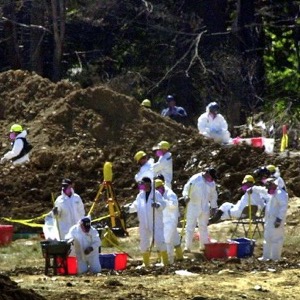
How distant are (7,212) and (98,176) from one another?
9.23 ft

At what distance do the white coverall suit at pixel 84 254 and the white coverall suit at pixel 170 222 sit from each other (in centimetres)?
319

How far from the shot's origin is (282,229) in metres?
25.2

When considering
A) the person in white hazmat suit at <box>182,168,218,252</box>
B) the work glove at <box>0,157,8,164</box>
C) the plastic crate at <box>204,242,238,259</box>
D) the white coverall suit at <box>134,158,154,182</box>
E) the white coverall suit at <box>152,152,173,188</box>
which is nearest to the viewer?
the plastic crate at <box>204,242,238,259</box>

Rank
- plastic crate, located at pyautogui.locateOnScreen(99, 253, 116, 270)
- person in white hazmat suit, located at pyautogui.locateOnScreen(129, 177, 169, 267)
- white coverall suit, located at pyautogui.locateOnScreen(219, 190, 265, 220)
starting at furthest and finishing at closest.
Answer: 1. white coverall suit, located at pyautogui.locateOnScreen(219, 190, 265, 220)
2. person in white hazmat suit, located at pyautogui.locateOnScreen(129, 177, 169, 267)
3. plastic crate, located at pyautogui.locateOnScreen(99, 253, 116, 270)

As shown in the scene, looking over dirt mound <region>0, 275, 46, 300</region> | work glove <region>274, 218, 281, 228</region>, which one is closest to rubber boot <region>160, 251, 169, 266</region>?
work glove <region>274, 218, 281, 228</region>

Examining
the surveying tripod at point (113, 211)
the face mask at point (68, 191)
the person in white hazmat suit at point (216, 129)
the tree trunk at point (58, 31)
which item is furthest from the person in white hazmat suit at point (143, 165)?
the tree trunk at point (58, 31)

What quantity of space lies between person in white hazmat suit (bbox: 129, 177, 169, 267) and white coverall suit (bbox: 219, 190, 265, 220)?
5225 millimetres

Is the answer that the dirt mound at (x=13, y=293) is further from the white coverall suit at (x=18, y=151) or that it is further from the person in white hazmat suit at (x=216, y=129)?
the person in white hazmat suit at (x=216, y=129)

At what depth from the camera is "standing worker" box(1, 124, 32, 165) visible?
111 ft

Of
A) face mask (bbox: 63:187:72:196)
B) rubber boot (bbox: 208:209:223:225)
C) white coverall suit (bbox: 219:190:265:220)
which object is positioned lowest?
rubber boot (bbox: 208:209:223:225)

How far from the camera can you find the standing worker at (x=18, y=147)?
33.7m

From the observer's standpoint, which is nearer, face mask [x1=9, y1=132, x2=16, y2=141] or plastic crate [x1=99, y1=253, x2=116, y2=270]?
plastic crate [x1=99, y1=253, x2=116, y2=270]

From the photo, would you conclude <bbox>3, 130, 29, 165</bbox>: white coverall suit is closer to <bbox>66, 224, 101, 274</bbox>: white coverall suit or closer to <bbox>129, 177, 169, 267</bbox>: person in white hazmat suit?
<bbox>129, 177, 169, 267</bbox>: person in white hazmat suit

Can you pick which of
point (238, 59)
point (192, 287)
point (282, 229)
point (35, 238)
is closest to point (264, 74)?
point (238, 59)
